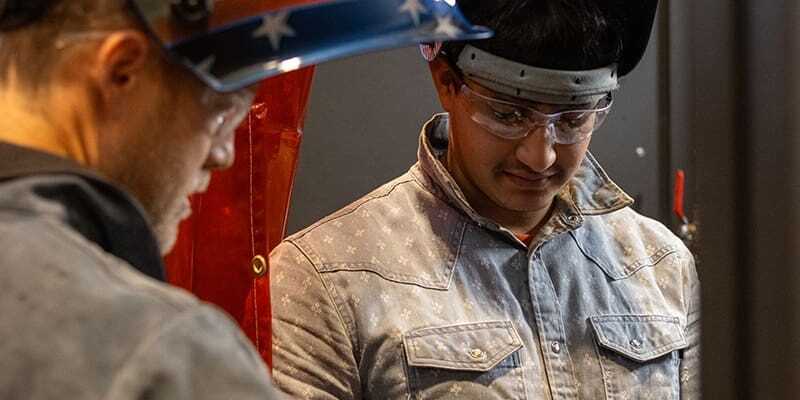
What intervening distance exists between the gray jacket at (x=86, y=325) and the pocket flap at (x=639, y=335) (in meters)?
1.15

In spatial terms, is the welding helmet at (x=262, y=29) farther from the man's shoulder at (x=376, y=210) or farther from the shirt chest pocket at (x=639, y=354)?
the shirt chest pocket at (x=639, y=354)

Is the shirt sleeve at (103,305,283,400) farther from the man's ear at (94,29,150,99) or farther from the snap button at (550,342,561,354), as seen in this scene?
the snap button at (550,342,561,354)

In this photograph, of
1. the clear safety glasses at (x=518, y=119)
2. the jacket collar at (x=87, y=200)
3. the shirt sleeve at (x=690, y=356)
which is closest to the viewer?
the jacket collar at (x=87, y=200)

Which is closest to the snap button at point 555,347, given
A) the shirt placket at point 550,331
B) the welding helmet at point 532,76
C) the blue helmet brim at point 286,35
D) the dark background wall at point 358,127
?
the shirt placket at point 550,331

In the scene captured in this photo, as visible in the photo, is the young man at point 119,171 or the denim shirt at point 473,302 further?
the denim shirt at point 473,302

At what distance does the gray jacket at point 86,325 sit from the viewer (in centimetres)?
82

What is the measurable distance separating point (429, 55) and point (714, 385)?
1.23 m

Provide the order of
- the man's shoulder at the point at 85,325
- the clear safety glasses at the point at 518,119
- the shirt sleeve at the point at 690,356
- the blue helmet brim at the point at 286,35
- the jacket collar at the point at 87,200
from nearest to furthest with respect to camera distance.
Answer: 1. the man's shoulder at the point at 85,325
2. the jacket collar at the point at 87,200
3. the blue helmet brim at the point at 286,35
4. the clear safety glasses at the point at 518,119
5. the shirt sleeve at the point at 690,356

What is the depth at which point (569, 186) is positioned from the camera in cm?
211

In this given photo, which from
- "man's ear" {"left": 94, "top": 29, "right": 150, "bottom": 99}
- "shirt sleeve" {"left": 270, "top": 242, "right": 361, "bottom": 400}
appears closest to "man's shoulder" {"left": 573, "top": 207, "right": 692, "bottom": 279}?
"shirt sleeve" {"left": 270, "top": 242, "right": 361, "bottom": 400}

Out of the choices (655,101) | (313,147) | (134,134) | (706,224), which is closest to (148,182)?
(134,134)

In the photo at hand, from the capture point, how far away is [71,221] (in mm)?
926

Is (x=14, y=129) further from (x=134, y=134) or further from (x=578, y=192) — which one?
(x=578, y=192)

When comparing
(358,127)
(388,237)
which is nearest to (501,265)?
(388,237)
